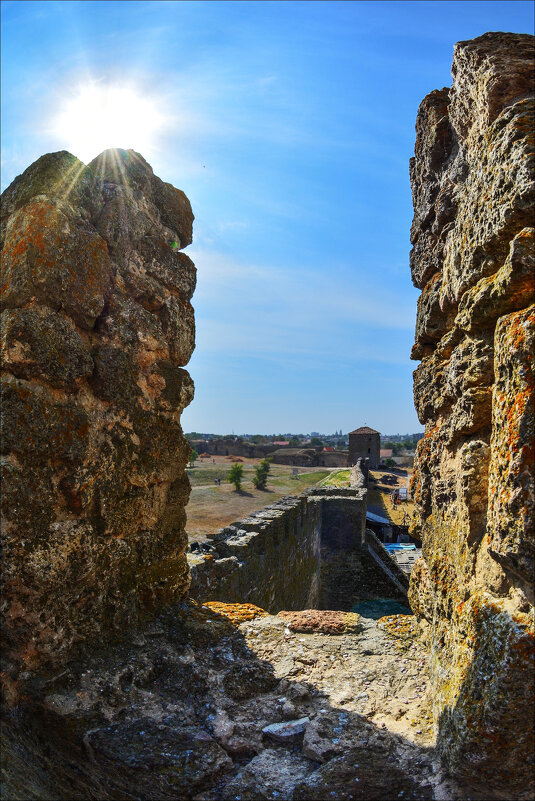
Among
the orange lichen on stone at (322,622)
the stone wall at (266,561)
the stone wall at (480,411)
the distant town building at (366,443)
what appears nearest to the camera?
the stone wall at (480,411)

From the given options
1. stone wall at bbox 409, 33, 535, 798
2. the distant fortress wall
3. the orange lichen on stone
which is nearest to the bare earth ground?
the distant fortress wall

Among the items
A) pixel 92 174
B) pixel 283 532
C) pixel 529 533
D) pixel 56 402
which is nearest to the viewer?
pixel 529 533

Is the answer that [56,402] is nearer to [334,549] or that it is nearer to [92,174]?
[92,174]

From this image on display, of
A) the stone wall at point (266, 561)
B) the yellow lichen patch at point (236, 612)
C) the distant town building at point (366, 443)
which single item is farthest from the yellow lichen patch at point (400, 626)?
the distant town building at point (366, 443)

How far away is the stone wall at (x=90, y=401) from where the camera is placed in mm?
2693

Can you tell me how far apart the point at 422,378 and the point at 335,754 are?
2248 millimetres

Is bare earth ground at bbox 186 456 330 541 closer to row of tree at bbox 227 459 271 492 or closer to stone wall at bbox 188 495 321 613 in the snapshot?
row of tree at bbox 227 459 271 492

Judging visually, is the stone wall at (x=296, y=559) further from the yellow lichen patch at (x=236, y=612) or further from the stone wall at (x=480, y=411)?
the stone wall at (x=480, y=411)

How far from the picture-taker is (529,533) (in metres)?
2.06

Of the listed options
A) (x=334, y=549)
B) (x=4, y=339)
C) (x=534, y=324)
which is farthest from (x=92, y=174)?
(x=334, y=549)

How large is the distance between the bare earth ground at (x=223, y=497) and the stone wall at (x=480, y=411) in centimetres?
1119

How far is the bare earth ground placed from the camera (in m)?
21.0

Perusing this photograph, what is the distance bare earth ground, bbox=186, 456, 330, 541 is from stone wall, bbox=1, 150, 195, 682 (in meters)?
10.5

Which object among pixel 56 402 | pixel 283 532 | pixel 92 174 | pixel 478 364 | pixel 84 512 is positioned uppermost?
pixel 92 174
